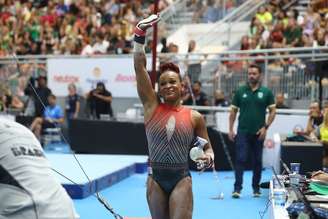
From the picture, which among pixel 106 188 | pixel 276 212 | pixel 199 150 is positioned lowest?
pixel 106 188

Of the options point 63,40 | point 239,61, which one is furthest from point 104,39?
point 239,61

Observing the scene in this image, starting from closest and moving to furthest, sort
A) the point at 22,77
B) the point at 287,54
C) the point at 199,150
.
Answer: the point at 199,150 → the point at 287,54 → the point at 22,77

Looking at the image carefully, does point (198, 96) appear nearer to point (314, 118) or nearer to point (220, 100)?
point (220, 100)

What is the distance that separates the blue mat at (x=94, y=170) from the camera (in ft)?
33.7

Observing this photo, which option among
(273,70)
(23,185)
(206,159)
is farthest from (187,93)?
(23,185)

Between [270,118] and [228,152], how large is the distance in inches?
130

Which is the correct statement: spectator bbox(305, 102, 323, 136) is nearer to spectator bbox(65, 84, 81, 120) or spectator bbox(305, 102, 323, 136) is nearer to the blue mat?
the blue mat

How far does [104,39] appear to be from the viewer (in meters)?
20.2

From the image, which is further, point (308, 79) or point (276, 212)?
point (308, 79)

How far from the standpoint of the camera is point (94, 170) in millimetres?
11547

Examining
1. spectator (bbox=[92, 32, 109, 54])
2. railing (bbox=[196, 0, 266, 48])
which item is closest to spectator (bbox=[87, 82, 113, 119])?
spectator (bbox=[92, 32, 109, 54])

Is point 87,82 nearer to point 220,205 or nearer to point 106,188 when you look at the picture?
point 106,188

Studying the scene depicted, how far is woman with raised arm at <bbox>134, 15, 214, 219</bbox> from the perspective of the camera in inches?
220

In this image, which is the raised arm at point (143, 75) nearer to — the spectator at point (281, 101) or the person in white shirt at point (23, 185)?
the person in white shirt at point (23, 185)
